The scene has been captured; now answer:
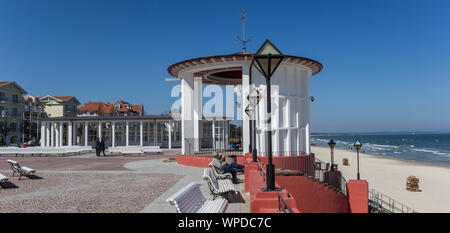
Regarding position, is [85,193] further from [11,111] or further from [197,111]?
[11,111]

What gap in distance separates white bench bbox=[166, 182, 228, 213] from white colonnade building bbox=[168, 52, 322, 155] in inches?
379

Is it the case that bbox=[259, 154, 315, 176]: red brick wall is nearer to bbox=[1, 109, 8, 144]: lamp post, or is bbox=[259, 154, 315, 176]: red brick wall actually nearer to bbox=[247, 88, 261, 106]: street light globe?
bbox=[247, 88, 261, 106]: street light globe

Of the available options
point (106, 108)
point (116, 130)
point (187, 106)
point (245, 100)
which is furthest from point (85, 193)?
point (106, 108)

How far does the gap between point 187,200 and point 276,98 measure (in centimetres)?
1148

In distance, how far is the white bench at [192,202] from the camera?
4902mm

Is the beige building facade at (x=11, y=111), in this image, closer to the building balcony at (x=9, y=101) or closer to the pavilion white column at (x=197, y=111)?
the building balcony at (x=9, y=101)

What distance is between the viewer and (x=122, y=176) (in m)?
12.7

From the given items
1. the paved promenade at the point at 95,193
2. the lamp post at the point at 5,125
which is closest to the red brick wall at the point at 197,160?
the paved promenade at the point at 95,193

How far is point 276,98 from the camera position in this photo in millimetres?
16078

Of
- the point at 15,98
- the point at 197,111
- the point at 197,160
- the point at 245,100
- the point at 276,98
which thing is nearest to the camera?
the point at 245,100

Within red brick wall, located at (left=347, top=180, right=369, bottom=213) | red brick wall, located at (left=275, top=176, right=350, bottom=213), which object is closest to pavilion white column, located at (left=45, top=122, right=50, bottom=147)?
red brick wall, located at (left=275, top=176, right=350, bottom=213)

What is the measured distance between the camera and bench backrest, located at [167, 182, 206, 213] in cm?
488
